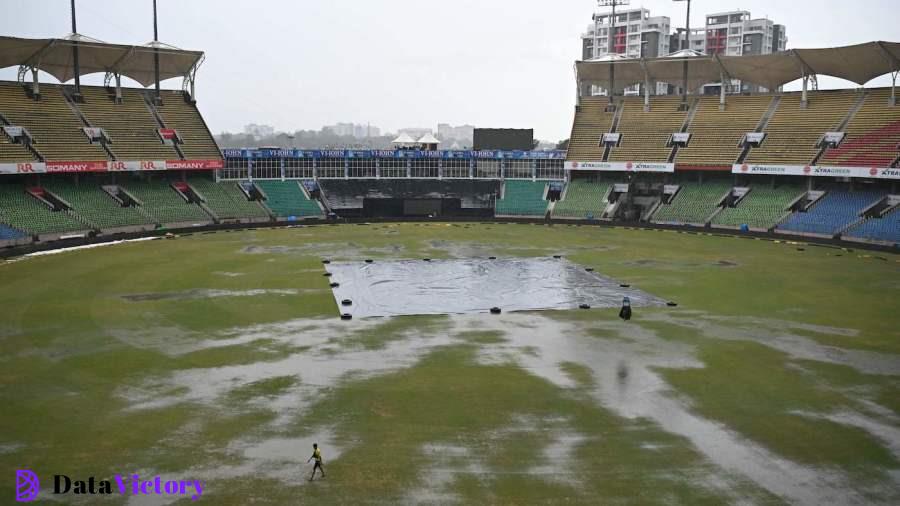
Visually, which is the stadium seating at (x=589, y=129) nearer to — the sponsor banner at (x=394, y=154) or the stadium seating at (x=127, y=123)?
the sponsor banner at (x=394, y=154)

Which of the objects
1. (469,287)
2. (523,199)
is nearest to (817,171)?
(523,199)

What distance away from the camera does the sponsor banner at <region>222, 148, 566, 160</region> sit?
3625 inches

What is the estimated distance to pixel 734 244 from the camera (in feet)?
219

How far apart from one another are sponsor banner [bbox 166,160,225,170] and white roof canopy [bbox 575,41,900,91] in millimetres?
46836

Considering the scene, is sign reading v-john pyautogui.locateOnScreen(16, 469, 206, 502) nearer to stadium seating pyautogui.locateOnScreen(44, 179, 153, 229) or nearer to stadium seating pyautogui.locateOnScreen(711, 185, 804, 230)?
stadium seating pyautogui.locateOnScreen(44, 179, 153, 229)

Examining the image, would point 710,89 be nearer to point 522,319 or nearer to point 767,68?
point 767,68

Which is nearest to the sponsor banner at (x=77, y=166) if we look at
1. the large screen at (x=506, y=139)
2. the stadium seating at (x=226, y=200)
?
the stadium seating at (x=226, y=200)

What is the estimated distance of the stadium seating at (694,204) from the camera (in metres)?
80.1

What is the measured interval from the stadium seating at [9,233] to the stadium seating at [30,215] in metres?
0.71

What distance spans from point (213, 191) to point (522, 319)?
56.8 m

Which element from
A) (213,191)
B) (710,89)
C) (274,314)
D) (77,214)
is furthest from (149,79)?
(710,89)

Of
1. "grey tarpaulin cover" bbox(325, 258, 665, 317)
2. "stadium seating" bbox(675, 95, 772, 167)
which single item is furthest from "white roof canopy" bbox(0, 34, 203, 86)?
"stadium seating" bbox(675, 95, 772, 167)

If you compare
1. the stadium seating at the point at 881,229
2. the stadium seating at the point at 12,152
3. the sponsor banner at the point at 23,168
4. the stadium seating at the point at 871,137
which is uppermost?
the stadium seating at the point at 871,137

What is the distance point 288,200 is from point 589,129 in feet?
130
